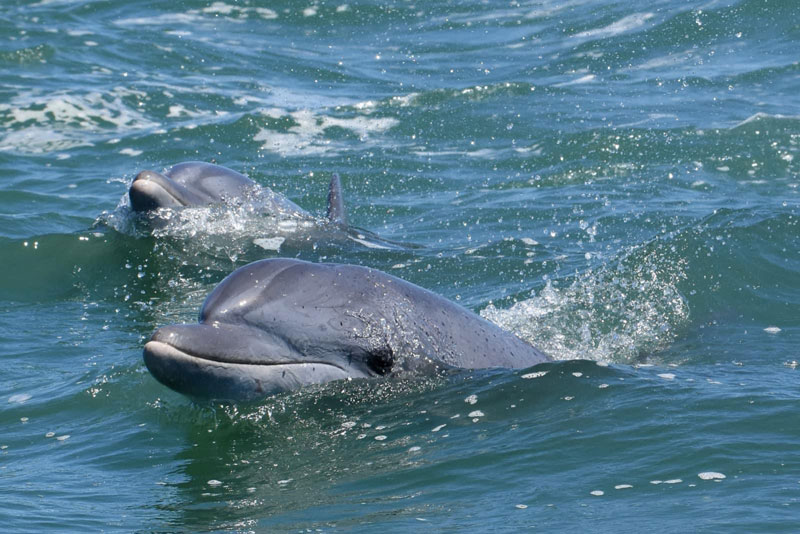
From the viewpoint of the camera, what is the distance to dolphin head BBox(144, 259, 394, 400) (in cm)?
700

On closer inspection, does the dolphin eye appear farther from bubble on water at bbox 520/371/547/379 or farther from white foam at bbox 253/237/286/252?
white foam at bbox 253/237/286/252

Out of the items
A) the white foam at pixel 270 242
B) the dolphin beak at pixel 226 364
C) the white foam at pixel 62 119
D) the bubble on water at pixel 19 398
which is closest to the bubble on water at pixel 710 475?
the dolphin beak at pixel 226 364

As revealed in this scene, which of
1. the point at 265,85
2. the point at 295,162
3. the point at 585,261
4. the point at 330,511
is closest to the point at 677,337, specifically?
the point at 585,261

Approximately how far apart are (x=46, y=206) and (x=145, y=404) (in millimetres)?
9319

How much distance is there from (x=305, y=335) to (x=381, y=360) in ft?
1.98

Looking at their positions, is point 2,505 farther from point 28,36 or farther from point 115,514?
point 28,36

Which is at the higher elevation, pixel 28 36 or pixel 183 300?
pixel 28 36

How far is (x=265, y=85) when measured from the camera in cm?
2459

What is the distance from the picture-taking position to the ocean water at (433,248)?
21.9ft

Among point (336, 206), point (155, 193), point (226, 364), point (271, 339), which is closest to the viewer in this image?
point (226, 364)

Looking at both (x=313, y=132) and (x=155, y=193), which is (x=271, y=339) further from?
(x=313, y=132)

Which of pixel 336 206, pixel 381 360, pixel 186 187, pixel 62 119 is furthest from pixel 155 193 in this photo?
pixel 62 119

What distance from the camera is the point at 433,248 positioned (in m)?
14.8

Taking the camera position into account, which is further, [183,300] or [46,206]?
[46,206]
